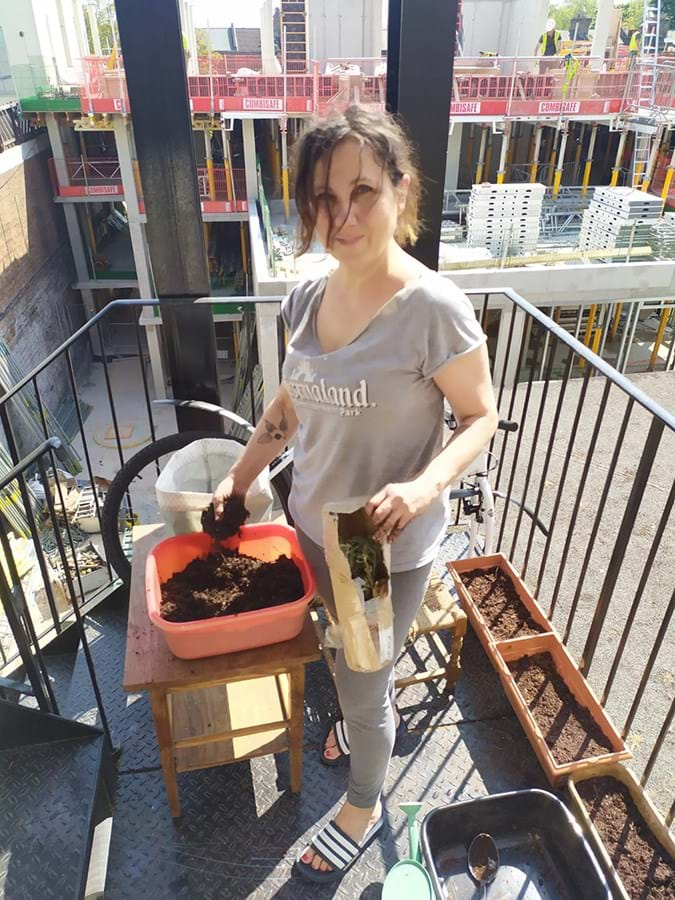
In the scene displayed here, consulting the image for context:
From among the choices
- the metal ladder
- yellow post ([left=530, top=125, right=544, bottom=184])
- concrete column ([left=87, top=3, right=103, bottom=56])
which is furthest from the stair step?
concrete column ([left=87, top=3, right=103, bottom=56])

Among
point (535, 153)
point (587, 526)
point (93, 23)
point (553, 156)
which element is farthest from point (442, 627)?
point (93, 23)

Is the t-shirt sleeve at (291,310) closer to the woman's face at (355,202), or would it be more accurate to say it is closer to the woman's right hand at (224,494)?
the woman's face at (355,202)

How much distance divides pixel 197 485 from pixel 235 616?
769 mm

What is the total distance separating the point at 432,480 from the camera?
117cm

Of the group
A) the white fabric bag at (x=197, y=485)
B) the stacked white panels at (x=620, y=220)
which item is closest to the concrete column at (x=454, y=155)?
the stacked white panels at (x=620, y=220)

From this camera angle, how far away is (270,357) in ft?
27.9

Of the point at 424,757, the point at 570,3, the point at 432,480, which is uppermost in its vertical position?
the point at 570,3

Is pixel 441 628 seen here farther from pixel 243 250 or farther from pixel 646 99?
pixel 646 99

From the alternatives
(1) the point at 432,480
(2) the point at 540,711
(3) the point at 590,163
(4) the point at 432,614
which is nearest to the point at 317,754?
(4) the point at 432,614

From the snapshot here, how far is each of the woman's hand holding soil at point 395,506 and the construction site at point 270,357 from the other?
66 centimetres

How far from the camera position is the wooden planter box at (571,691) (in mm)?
1874

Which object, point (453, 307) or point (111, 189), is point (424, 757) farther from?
point (111, 189)

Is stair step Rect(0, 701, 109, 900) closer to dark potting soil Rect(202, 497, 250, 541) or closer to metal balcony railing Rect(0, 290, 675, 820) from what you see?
metal balcony railing Rect(0, 290, 675, 820)

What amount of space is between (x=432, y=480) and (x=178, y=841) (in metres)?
1.37
